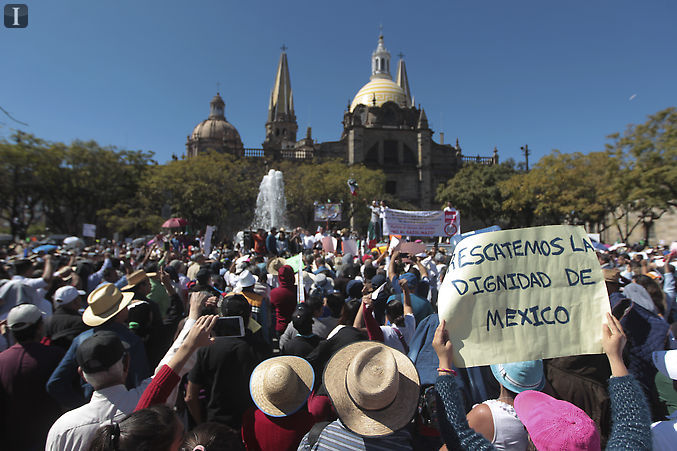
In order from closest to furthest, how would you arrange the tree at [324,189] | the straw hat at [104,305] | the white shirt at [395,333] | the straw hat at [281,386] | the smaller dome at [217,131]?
the straw hat at [281,386], the straw hat at [104,305], the white shirt at [395,333], the tree at [324,189], the smaller dome at [217,131]

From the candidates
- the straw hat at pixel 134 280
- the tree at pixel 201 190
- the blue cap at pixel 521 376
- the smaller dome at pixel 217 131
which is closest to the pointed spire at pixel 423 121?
the smaller dome at pixel 217 131

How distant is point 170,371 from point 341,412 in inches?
38.8

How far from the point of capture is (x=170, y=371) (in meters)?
2.34

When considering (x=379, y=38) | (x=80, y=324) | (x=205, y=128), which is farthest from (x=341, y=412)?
(x=379, y=38)

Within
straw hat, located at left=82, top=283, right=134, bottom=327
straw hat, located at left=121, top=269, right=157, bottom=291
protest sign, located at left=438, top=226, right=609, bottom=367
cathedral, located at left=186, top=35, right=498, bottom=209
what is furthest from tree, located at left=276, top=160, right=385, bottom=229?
protest sign, located at left=438, top=226, right=609, bottom=367

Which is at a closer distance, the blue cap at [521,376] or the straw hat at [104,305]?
the blue cap at [521,376]

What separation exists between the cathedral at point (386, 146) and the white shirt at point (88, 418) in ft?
150

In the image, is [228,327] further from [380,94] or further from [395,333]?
[380,94]

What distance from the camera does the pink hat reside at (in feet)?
5.36

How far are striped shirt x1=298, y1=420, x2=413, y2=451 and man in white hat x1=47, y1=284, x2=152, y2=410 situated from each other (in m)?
2.04

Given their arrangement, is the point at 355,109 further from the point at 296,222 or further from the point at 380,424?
the point at 380,424

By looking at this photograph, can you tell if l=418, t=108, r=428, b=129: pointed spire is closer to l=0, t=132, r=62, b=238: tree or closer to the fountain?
the fountain

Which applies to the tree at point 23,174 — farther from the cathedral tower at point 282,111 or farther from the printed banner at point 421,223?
the cathedral tower at point 282,111

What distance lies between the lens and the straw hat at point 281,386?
98.7 inches
